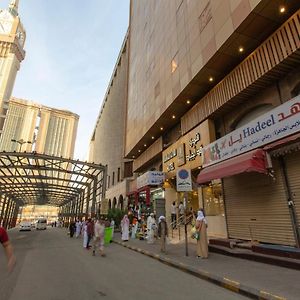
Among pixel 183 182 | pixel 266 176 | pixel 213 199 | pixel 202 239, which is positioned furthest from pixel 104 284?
pixel 213 199

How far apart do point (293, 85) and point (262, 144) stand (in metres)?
3.14

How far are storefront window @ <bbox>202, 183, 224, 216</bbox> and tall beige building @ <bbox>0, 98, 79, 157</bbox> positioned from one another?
327 ft

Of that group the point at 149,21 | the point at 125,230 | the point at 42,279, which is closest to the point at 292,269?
the point at 42,279

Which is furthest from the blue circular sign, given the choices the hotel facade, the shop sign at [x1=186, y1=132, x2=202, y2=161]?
the shop sign at [x1=186, y1=132, x2=202, y2=161]

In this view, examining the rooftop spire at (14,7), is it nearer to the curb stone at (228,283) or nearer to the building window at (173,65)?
the building window at (173,65)

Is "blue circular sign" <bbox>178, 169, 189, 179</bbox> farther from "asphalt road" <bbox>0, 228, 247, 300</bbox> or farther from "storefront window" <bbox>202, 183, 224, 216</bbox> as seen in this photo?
"storefront window" <bbox>202, 183, 224, 216</bbox>

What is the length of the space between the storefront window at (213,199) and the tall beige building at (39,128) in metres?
99.6

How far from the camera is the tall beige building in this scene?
4262 inches

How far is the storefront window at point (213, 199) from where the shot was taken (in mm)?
14666

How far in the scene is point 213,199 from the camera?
1550cm

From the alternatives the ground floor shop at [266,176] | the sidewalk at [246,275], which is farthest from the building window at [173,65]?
the sidewalk at [246,275]

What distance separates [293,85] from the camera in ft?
35.8

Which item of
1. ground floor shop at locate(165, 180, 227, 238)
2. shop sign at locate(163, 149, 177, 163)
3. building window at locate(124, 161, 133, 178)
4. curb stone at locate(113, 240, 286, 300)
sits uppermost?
building window at locate(124, 161, 133, 178)

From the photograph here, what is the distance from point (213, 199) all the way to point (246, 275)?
8928 mm
